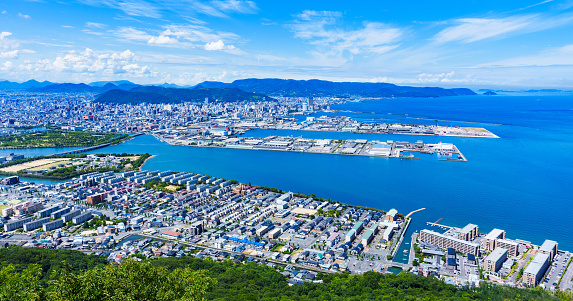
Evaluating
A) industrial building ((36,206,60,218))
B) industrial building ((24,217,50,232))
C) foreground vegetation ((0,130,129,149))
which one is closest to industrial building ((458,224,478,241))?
industrial building ((24,217,50,232))

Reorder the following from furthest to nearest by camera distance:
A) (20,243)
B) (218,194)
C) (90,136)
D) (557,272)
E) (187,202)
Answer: (90,136)
(218,194)
(187,202)
(20,243)
(557,272)

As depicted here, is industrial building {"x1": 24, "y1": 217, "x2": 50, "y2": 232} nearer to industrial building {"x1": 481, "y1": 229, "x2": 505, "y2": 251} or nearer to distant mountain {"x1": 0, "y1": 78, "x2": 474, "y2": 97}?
industrial building {"x1": 481, "y1": 229, "x2": 505, "y2": 251}

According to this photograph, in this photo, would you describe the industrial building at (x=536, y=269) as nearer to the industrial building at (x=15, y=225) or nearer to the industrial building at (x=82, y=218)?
the industrial building at (x=82, y=218)

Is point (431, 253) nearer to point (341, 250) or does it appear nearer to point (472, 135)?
point (341, 250)

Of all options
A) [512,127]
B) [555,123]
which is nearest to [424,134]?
[512,127]

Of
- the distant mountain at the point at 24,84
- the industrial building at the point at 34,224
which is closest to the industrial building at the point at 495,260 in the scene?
the industrial building at the point at 34,224

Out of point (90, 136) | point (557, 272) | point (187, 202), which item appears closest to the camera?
point (557, 272)

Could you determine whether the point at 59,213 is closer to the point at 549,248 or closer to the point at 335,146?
the point at 549,248
